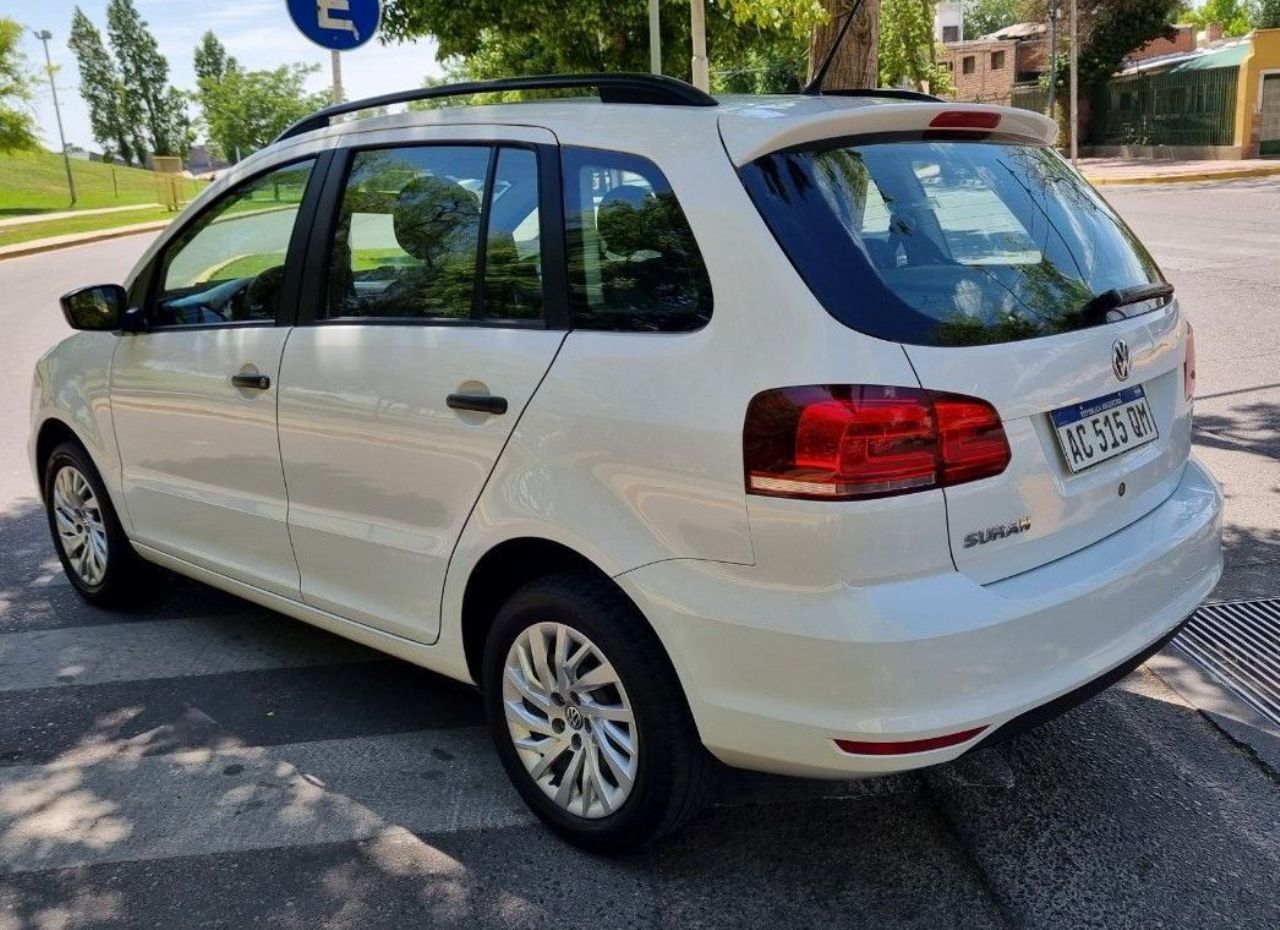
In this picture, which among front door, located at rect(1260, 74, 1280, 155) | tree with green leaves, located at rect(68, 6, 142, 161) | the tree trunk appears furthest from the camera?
tree with green leaves, located at rect(68, 6, 142, 161)

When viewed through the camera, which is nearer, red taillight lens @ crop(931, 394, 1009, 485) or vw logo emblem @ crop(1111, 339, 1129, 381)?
red taillight lens @ crop(931, 394, 1009, 485)

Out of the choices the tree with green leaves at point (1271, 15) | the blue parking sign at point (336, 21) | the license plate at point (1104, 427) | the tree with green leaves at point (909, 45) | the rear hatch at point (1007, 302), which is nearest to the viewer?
the rear hatch at point (1007, 302)

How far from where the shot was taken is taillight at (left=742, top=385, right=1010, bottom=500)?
2.38 m

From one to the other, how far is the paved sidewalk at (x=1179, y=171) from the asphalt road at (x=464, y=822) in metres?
27.6

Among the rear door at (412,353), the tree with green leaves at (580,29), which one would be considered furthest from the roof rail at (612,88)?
the tree with green leaves at (580,29)

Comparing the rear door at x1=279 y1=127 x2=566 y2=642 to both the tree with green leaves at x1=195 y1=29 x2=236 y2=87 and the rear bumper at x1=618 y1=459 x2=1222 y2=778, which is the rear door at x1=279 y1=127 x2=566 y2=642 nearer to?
the rear bumper at x1=618 y1=459 x2=1222 y2=778

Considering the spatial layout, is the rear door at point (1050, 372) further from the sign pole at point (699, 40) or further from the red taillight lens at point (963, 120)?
the sign pole at point (699, 40)

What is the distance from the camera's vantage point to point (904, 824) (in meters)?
3.12

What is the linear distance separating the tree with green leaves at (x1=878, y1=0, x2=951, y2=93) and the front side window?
25.3m

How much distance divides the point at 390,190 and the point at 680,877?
6.86 ft

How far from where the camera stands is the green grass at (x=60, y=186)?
5141 cm

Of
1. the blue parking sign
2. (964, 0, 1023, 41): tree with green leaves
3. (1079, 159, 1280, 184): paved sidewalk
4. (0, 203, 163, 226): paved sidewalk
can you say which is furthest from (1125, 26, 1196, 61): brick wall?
(964, 0, 1023, 41): tree with green leaves

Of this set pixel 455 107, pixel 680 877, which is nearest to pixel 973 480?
pixel 680 877

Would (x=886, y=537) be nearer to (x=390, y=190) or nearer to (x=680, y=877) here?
(x=680, y=877)
